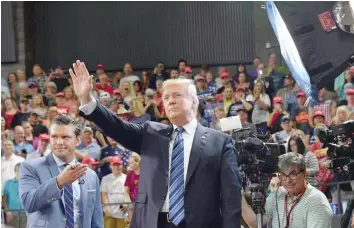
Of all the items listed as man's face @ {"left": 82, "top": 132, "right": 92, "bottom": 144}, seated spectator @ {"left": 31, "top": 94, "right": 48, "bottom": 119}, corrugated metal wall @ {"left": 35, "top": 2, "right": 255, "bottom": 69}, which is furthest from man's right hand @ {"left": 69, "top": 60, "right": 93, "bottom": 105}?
corrugated metal wall @ {"left": 35, "top": 2, "right": 255, "bottom": 69}

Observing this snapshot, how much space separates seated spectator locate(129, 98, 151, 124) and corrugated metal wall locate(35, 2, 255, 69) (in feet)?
16.8

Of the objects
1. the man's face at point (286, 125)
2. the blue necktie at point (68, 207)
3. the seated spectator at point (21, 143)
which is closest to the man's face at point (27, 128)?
the seated spectator at point (21, 143)

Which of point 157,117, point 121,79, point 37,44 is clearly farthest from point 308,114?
point 37,44

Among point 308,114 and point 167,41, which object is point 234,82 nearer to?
point 308,114

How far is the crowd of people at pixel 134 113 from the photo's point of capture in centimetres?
1242

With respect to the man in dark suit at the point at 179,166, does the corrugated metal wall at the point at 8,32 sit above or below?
above

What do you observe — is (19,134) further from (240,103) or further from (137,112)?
(240,103)

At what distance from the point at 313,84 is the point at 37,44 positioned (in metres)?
14.0

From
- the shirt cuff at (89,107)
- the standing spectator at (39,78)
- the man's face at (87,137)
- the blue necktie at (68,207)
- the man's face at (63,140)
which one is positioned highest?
the shirt cuff at (89,107)

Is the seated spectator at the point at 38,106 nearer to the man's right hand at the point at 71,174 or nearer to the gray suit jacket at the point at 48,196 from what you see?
the gray suit jacket at the point at 48,196

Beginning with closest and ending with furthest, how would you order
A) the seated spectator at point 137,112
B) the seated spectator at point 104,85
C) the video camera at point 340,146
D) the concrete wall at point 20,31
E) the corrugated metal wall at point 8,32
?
the video camera at point 340,146 → the seated spectator at point 137,112 → the seated spectator at point 104,85 → the corrugated metal wall at point 8,32 → the concrete wall at point 20,31

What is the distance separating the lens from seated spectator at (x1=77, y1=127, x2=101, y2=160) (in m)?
13.8

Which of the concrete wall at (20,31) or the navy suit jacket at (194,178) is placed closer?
the navy suit jacket at (194,178)

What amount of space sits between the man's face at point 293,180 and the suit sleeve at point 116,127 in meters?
1.30
